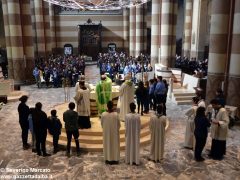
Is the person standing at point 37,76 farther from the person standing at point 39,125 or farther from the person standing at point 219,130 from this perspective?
the person standing at point 219,130

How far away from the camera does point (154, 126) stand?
6.69 metres

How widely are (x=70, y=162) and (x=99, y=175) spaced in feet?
3.31

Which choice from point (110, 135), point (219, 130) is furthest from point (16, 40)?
point (219, 130)

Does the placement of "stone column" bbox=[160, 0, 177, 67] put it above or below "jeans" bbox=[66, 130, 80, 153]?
above

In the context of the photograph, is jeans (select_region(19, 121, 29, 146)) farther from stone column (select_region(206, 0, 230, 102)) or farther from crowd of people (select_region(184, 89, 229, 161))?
stone column (select_region(206, 0, 230, 102))

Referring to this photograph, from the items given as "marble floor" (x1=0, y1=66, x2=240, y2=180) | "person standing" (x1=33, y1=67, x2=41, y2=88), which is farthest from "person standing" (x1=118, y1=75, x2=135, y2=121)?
"person standing" (x1=33, y1=67, x2=41, y2=88)

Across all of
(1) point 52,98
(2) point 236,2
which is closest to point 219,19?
(2) point 236,2

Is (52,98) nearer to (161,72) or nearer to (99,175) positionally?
(161,72)

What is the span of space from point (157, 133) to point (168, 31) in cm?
1130

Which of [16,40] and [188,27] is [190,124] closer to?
[16,40]

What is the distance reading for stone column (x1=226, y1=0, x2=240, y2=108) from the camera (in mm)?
9555

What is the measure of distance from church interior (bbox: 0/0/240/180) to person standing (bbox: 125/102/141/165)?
214 millimetres

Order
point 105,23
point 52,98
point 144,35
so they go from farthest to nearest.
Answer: point 105,23, point 144,35, point 52,98

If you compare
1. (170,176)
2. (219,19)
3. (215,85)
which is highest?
(219,19)
